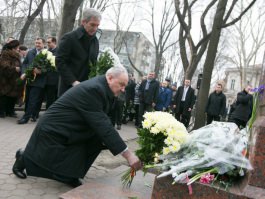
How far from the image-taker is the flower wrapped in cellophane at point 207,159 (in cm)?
313

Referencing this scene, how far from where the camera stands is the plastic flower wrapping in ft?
25.0

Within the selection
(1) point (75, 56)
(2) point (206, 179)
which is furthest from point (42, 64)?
(2) point (206, 179)

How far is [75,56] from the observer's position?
5.07 meters

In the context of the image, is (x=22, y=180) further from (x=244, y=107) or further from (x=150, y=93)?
(x=150, y=93)

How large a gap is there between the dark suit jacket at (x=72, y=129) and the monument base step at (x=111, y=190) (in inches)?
8.5

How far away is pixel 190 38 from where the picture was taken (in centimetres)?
1448

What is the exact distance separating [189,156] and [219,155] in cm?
29

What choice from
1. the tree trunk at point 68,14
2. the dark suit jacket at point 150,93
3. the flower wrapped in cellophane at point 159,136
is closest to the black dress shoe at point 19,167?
the flower wrapped in cellophane at point 159,136

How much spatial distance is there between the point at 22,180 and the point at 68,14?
5492 mm

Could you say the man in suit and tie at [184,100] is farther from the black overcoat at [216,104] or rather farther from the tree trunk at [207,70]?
the black overcoat at [216,104]

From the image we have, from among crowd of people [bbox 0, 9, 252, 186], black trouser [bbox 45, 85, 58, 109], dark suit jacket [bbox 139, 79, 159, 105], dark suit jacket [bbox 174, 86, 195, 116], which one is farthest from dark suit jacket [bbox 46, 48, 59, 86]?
dark suit jacket [bbox 174, 86, 195, 116]

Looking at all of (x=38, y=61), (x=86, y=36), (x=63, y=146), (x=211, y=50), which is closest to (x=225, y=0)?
(x=211, y=50)

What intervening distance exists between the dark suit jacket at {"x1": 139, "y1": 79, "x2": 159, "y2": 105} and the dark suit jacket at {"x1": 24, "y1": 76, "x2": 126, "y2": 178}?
280 inches

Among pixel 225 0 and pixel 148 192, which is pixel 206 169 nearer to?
pixel 148 192
